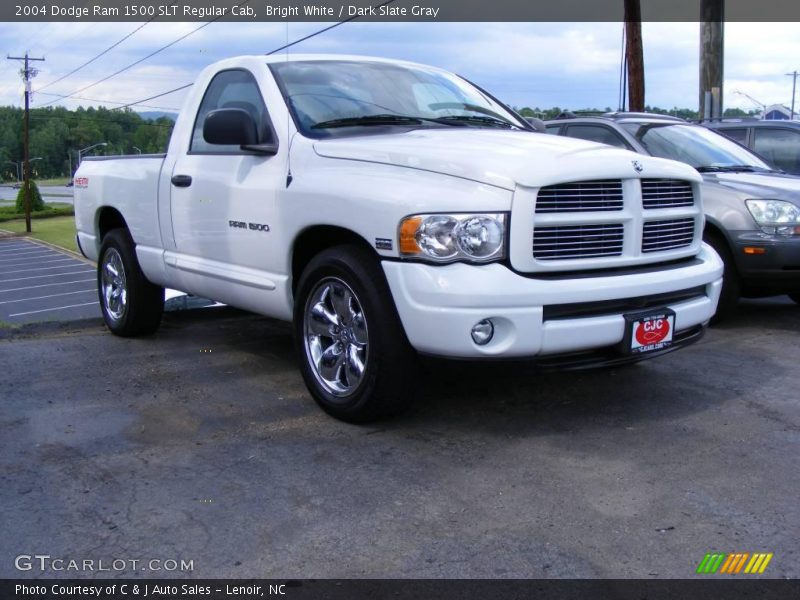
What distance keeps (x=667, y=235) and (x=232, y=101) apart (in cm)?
289

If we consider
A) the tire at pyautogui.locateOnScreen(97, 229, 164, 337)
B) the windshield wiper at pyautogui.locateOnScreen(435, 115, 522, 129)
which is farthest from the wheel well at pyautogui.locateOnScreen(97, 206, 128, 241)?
the windshield wiper at pyautogui.locateOnScreen(435, 115, 522, 129)

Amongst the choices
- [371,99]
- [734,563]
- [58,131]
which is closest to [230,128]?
[371,99]

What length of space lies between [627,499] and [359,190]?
1.92m

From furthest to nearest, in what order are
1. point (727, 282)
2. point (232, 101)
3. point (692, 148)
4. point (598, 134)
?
point (598, 134) → point (692, 148) → point (727, 282) → point (232, 101)

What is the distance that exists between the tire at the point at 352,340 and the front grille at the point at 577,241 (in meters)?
0.77

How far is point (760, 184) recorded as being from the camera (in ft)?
22.8

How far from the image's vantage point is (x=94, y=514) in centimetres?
344

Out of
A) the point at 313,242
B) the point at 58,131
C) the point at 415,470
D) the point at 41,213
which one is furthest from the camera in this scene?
the point at 58,131

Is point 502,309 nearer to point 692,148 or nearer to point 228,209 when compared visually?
point 228,209

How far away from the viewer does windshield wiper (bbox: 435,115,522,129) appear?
5332 mm
